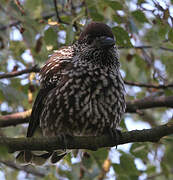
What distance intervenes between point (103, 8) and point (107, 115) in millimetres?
1462

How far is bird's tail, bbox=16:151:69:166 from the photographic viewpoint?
14.2 feet

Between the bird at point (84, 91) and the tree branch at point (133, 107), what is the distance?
0.47m

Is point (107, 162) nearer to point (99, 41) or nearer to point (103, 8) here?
point (99, 41)

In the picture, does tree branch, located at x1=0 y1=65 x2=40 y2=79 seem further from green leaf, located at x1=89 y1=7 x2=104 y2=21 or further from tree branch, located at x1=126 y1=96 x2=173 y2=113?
tree branch, located at x1=126 y1=96 x2=173 y2=113

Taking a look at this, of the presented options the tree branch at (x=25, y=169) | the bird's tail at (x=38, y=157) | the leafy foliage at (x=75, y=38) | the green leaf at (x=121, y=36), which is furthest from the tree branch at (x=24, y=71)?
the tree branch at (x=25, y=169)

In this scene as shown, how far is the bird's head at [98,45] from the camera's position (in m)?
3.96

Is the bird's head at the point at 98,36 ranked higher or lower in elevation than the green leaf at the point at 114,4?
lower

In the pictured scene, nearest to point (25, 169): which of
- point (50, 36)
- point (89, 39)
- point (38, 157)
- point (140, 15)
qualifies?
point (38, 157)

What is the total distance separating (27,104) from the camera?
480 cm

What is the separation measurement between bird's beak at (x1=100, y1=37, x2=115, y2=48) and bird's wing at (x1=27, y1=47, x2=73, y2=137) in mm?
391

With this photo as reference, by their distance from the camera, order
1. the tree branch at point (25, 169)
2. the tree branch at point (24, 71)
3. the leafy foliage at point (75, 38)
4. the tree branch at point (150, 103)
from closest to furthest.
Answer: the leafy foliage at point (75, 38) → the tree branch at point (24, 71) → the tree branch at point (150, 103) → the tree branch at point (25, 169)

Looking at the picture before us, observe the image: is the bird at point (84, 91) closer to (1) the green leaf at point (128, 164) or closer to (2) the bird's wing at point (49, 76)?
(2) the bird's wing at point (49, 76)

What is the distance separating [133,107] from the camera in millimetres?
4859

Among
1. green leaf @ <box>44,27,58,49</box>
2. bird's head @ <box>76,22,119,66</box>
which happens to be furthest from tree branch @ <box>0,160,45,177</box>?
bird's head @ <box>76,22,119,66</box>
